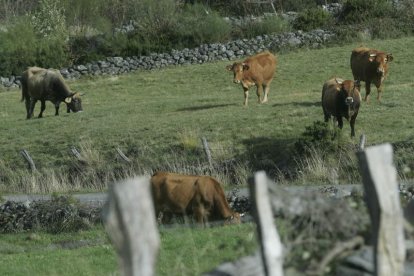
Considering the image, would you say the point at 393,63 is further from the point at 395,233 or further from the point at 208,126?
the point at 395,233

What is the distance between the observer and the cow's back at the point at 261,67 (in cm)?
3478

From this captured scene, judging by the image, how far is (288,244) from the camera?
6164mm

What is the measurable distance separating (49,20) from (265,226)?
58.5 metres

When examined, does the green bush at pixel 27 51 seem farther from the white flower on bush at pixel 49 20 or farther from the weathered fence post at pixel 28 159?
the weathered fence post at pixel 28 159

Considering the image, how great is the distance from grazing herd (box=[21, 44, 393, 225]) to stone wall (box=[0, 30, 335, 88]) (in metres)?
13.3

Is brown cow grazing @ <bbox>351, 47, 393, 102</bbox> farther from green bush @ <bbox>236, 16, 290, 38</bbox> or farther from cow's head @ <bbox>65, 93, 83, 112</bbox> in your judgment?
green bush @ <bbox>236, 16, 290, 38</bbox>

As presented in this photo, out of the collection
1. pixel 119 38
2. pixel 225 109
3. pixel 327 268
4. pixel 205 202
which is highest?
pixel 327 268

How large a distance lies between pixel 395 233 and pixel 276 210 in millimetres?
715

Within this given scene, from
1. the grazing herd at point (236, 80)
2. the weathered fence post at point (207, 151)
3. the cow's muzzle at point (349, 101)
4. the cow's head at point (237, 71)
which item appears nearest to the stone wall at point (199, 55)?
the grazing herd at point (236, 80)

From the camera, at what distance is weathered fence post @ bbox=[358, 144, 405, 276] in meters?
5.72

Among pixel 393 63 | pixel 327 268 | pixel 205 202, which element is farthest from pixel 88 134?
pixel 327 268

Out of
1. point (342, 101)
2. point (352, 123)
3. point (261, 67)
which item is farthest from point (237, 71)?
point (352, 123)

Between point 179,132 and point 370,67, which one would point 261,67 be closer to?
point 370,67

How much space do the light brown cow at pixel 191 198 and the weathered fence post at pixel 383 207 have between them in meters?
11.3
